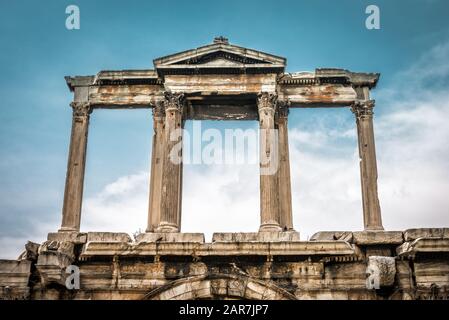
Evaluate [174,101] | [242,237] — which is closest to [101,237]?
[242,237]

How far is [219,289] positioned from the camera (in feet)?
26.2

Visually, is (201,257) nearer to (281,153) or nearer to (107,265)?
(107,265)

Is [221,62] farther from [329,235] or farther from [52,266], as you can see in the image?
[52,266]

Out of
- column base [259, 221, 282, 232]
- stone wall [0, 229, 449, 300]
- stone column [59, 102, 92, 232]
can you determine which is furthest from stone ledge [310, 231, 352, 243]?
stone column [59, 102, 92, 232]

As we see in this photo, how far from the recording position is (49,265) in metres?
7.88

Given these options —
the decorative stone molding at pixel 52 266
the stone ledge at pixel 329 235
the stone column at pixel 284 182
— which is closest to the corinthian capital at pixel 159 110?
the stone column at pixel 284 182

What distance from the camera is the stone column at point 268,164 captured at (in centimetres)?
1130

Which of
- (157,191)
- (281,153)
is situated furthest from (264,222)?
(157,191)

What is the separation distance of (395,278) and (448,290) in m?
0.78

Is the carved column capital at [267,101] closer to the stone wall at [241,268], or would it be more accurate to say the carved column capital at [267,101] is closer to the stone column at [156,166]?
the stone column at [156,166]

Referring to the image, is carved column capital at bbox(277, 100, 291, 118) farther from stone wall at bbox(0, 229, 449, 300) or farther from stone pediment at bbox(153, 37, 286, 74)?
stone wall at bbox(0, 229, 449, 300)

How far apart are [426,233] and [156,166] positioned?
722cm

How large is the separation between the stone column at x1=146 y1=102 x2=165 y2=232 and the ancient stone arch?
15.3 feet

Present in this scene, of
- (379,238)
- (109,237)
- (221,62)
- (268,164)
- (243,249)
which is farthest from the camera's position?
(221,62)
